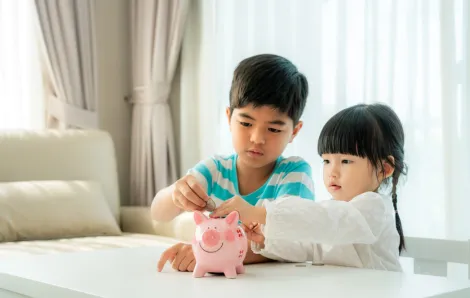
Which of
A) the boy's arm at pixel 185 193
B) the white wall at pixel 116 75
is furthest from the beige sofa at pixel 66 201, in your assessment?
the boy's arm at pixel 185 193

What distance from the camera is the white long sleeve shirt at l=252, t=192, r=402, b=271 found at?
1209 mm

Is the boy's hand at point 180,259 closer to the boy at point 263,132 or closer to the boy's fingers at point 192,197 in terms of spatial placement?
the boy's fingers at point 192,197

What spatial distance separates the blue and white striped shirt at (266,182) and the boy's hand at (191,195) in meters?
0.40

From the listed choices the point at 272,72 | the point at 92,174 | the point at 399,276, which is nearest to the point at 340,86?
the point at 92,174

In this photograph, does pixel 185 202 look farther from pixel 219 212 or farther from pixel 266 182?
pixel 266 182

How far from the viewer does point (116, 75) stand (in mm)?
4199

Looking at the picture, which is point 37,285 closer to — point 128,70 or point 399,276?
point 399,276

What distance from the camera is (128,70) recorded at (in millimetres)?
4254

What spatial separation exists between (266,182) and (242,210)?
49cm

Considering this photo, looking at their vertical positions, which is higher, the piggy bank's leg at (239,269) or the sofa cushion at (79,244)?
the piggy bank's leg at (239,269)

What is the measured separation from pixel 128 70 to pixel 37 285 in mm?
3217

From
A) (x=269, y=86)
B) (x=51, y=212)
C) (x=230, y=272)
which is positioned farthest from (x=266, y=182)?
(x=51, y=212)

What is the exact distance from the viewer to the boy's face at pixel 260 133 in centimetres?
155

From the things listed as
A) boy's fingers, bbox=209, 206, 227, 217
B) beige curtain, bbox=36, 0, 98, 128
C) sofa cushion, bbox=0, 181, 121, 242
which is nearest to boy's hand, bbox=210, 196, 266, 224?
boy's fingers, bbox=209, 206, 227, 217
